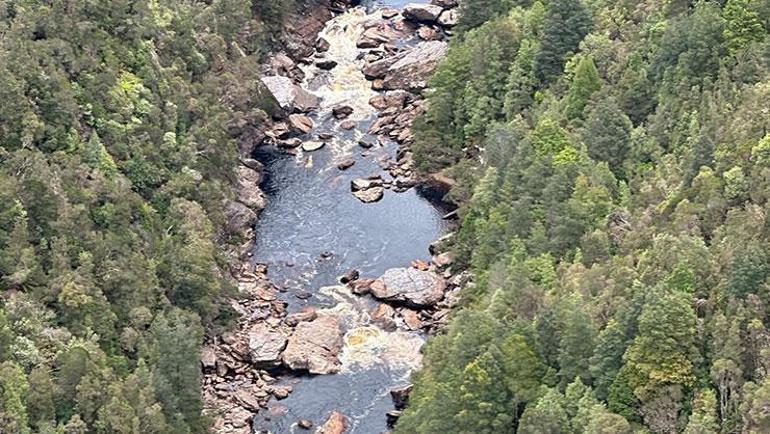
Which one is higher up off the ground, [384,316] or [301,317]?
[384,316]

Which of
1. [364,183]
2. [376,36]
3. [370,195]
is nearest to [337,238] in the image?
[370,195]

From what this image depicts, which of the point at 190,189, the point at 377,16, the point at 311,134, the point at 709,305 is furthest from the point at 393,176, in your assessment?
the point at 709,305

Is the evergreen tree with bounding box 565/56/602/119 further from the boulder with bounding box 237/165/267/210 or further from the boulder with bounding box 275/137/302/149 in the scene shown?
the boulder with bounding box 275/137/302/149

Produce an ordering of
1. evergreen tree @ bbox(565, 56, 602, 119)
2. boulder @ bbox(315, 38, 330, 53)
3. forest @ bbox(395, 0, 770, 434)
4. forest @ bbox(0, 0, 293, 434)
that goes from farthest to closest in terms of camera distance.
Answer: boulder @ bbox(315, 38, 330, 53)
evergreen tree @ bbox(565, 56, 602, 119)
forest @ bbox(0, 0, 293, 434)
forest @ bbox(395, 0, 770, 434)

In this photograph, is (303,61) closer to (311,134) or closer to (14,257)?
(311,134)

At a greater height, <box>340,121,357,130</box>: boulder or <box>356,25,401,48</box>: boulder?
<box>356,25,401,48</box>: boulder

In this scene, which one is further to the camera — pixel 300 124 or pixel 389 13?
pixel 389 13

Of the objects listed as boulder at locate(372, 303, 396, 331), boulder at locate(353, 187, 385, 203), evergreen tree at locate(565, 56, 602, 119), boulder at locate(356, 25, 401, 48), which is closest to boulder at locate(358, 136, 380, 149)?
boulder at locate(353, 187, 385, 203)

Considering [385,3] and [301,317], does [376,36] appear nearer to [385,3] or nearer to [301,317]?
[385,3]
